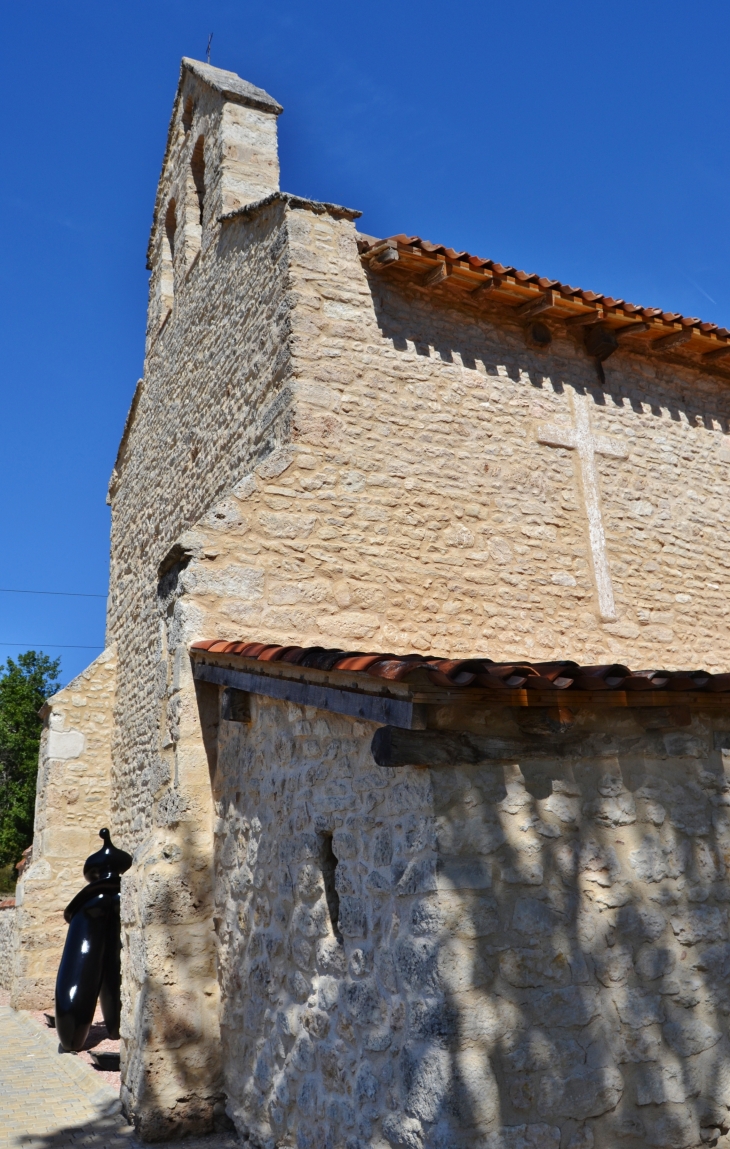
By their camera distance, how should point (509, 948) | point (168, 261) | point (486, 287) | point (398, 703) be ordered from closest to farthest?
A: point (509, 948)
point (398, 703)
point (486, 287)
point (168, 261)

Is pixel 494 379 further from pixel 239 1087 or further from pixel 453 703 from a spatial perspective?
pixel 239 1087

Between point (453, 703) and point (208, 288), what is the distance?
6492 mm

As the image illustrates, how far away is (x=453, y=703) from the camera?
10.9ft

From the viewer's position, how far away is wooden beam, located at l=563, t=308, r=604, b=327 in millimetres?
7592

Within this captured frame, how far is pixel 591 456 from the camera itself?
770cm

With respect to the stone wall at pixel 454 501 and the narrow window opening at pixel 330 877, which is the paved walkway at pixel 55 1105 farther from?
the stone wall at pixel 454 501

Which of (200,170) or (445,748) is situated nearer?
(445,748)

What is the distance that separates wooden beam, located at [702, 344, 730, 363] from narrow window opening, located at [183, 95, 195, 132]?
632 cm

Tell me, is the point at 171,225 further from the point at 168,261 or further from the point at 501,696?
the point at 501,696

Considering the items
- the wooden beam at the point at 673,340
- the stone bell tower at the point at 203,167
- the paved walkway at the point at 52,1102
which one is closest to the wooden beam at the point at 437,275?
the stone bell tower at the point at 203,167

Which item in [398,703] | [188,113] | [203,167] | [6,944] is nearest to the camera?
[398,703]

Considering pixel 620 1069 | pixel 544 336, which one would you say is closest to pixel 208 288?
pixel 544 336

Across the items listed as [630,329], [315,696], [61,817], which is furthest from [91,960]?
[630,329]

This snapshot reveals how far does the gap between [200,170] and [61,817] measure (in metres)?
7.51
